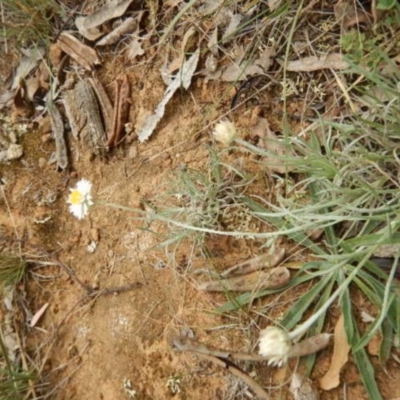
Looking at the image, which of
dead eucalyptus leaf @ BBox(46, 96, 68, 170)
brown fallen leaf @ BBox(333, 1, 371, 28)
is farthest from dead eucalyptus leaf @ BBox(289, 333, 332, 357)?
dead eucalyptus leaf @ BBox(46, 96, 68, 170)

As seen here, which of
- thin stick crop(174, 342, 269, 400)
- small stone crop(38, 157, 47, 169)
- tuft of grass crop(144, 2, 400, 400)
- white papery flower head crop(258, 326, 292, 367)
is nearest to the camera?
white papery flower head crop(258, 326, 292, 367)

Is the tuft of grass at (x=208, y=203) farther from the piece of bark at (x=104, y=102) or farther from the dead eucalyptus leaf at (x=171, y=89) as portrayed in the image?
the piece of bark at (x=104, y=102)

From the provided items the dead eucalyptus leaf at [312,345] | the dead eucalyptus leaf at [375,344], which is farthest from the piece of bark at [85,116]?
the dead eucalyptus leaf at [375,344]

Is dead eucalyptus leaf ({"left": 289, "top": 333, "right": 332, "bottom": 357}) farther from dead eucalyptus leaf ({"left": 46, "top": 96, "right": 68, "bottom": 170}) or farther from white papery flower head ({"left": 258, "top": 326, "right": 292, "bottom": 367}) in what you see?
dead eucalyptus leaf ({"left": 46, "top": 96, "right": 68, "bottom": 170})

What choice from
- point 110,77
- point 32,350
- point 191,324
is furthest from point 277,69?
point 32,350

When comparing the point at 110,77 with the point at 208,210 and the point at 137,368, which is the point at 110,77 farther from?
the point at 137,368
